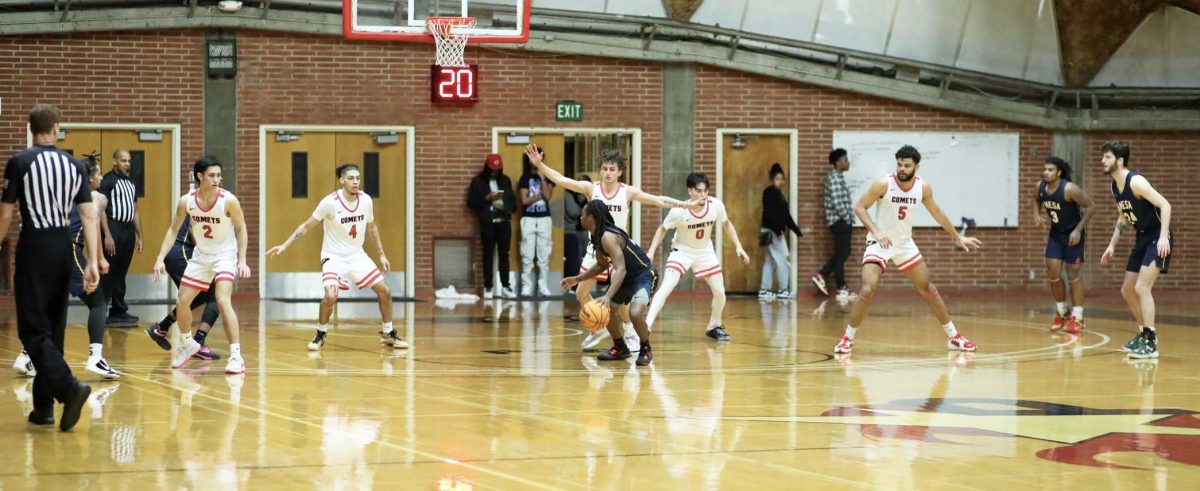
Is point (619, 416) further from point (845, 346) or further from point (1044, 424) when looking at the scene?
point (845, 346)

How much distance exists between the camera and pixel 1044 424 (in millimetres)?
8477

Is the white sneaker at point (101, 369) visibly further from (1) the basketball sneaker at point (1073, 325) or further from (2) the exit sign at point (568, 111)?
(2) the exit sign at point (568, 111)

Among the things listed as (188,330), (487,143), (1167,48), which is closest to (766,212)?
(487,143)

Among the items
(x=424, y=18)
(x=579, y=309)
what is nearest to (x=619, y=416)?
(x=579, y=309)

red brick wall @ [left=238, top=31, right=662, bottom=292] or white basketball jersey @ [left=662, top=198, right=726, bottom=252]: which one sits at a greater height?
red brick wall @ [left=238, top=31, right=662, bottom=292]

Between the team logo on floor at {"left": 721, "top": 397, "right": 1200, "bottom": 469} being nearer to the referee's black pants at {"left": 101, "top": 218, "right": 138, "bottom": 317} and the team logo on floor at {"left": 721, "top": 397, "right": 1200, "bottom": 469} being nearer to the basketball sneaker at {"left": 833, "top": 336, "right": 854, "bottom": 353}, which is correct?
the basketball sneaker at {"left": 833, "top": 336, "right": 854, "bottom": 353}

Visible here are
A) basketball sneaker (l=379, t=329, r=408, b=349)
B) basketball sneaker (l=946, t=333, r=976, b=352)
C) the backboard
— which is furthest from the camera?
the backboard

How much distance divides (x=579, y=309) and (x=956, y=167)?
713 cm

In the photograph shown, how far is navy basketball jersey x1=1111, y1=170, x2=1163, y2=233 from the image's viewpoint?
12.8 metres

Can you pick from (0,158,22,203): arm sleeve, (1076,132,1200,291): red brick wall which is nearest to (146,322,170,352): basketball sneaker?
(0,158,22,203): arm sleeve

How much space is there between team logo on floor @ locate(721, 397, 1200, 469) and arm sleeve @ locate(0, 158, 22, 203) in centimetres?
429

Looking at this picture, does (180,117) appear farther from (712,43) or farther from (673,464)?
(673,464)

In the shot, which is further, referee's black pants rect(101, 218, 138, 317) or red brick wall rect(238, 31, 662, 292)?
red brick wall rect(238, 31, 662, 292)

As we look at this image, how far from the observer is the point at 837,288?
21.9 meters
